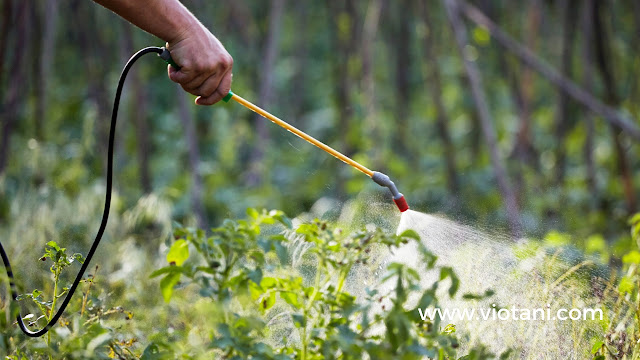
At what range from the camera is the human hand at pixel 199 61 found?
183 centimetres

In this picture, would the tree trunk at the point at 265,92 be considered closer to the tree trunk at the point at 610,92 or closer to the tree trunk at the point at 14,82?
the tree trunk at the point at 14,82

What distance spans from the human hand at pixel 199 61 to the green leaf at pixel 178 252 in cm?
47

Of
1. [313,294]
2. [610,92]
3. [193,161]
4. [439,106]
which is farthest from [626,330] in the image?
[439,106]

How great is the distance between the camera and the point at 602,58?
15.2ft

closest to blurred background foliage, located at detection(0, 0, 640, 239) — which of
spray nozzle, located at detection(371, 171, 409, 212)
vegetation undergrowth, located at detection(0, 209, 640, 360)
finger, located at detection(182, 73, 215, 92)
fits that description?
spray nozzle, located at detection(371, 171, 409, 212)

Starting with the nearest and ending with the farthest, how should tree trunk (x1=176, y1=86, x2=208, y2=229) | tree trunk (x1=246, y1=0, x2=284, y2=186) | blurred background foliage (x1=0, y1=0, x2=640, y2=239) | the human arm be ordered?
the human arm < tree trunk (x1=176, y1=86, x2=208, y2=229) < blurred background foliage (x1=0, y1=0, x2=640, y2=239) < tree trunk (x1=246, y1=0, x2=284, y2=186)

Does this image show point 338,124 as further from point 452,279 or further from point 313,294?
point 452,279

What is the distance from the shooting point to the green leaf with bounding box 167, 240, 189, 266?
5.15ft

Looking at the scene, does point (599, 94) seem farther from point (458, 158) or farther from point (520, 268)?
point (520, 268)

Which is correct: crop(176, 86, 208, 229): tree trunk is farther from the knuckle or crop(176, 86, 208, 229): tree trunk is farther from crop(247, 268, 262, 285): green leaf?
crop(247, 268, 262, 285): green leaf

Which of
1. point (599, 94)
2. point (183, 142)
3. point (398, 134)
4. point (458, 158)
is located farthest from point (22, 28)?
point (599, 94)

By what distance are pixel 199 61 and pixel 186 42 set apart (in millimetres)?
52

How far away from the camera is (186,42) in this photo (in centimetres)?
183

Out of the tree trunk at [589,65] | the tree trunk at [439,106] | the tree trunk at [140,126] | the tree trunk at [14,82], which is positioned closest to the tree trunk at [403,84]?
the tree trunk at [439,106]
